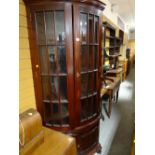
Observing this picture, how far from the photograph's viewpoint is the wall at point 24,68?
5.10 feet

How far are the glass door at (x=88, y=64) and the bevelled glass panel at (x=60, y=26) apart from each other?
0.69 feet

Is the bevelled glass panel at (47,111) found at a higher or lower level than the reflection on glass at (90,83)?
lower

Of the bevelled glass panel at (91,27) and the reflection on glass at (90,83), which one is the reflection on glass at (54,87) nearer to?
the reflection on glass at (90,83)

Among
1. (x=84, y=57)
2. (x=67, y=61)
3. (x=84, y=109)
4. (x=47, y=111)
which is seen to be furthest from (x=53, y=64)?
(x=84, y=109)

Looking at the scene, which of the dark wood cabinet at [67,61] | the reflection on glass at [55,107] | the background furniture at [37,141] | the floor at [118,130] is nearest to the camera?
the background furniture at [37,141]

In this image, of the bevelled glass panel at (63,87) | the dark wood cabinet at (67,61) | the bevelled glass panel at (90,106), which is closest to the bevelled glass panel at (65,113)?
the dark wood cabinet at (67,61)

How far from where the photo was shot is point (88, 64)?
1.81 m

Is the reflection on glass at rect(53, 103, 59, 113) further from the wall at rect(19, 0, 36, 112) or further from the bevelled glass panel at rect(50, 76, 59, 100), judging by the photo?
the wall at rect(19, 0, 36, 112)

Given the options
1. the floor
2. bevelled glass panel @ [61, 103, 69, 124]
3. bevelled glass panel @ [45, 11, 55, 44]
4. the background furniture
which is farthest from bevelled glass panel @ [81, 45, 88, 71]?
the floor

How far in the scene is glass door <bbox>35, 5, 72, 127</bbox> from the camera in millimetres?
1566

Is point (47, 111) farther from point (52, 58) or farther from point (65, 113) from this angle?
point (52, 58)
